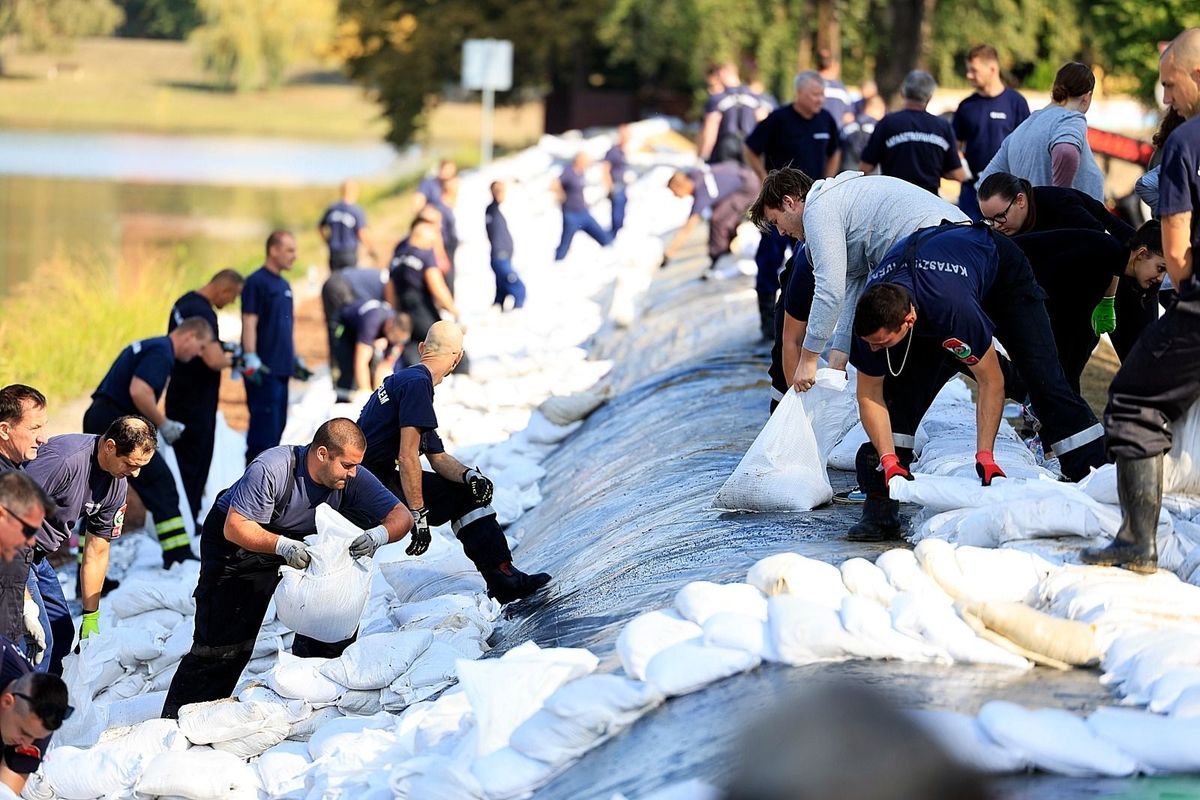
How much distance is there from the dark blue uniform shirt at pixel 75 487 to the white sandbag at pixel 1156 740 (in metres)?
3.72

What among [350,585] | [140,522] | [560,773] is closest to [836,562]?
[560,773]

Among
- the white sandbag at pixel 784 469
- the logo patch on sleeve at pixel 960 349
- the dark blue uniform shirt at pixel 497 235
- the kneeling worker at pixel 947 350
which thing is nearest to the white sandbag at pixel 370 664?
the white sandbag at pixel 784 469

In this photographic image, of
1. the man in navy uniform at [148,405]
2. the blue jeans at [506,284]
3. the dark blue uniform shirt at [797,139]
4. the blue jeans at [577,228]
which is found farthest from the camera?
the blue jeans at [577,228]

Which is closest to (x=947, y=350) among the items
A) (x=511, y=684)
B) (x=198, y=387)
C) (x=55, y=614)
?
(x=511, y=684)

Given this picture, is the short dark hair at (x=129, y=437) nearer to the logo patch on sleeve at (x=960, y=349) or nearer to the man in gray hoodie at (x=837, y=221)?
the man in gray hoodie at (x=837, y=221)

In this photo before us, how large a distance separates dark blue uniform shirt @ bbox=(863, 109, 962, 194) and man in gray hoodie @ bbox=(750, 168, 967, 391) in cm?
238

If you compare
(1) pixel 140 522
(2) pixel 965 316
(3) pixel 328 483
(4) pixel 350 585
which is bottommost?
(1) pixel 140 522

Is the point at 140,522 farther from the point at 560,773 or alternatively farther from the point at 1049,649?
the point at 1049,649

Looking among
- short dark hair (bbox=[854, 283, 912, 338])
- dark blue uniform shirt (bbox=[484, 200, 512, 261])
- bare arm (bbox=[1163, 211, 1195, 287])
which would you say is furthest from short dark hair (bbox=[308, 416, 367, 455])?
dark blue uniform shirt (bbox=[484, 200, 512, 261])

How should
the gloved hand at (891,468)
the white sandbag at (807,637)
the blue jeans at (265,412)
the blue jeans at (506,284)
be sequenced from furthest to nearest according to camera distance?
the blue jeans at (506,284) → the blue jeans at (265,412) → the gloved hand at (891,468) → the white sandbag at (807,637)

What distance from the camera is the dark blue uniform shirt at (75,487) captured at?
5889 mm

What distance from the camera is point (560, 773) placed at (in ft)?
14.0

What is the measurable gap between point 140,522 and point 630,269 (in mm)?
5198

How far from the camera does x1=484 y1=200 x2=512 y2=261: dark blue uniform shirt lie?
15.4 meters
